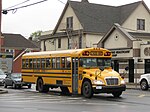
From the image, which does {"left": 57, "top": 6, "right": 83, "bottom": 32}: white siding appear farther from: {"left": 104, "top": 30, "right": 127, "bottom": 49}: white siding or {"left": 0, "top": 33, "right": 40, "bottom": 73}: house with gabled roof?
{"left": 0, "top": 33, "right": 40, "bottom": 73}: house with gabled roof

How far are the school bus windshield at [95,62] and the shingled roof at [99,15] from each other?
27.8 meters

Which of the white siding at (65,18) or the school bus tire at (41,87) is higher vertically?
the white siding at (65,18)

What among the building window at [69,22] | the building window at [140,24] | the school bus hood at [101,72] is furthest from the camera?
the building window at [69,22]

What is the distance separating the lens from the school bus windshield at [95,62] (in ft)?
74.5

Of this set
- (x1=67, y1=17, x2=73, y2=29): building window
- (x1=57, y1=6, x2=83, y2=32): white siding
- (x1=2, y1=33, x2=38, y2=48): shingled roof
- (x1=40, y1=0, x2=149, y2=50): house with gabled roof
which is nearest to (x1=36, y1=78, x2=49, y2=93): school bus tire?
(x1=40, y1=0, x2=149, y2=50): house with gabled roof

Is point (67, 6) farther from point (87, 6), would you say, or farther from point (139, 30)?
point (139, 30)

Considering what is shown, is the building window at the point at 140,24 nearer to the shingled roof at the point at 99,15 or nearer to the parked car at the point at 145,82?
the shingled roof at the point at 99,15

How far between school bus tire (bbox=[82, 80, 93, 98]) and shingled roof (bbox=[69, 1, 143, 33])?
1150 inches

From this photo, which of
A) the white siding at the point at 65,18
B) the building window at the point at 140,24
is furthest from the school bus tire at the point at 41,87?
the building window at the point at 140,24

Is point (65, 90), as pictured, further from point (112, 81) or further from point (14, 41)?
point (14, 41)

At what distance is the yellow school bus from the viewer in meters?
21.4

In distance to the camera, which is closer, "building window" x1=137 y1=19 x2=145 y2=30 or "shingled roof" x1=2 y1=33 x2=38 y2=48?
"building window" x1=137 y1=19 x2=145 y2=30

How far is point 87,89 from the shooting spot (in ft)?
71.7

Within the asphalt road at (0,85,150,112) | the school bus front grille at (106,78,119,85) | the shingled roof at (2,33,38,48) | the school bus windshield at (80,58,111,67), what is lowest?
the asphalt road at (0,85,150,112)
